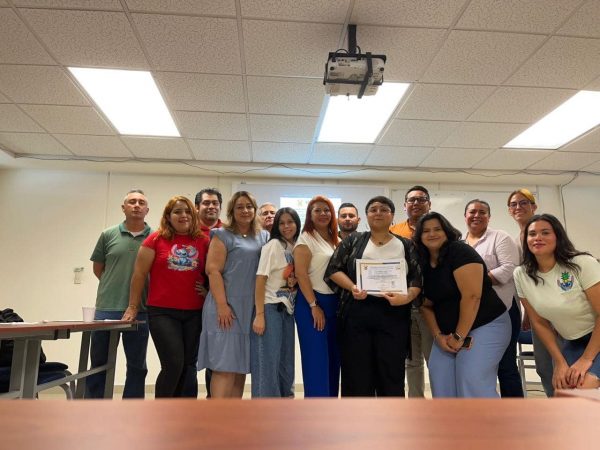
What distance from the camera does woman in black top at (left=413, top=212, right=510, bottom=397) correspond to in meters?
2.05

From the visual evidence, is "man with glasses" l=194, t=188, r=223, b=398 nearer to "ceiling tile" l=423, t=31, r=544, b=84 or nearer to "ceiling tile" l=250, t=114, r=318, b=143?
"ceiling tile" l=250, t=114, r=318, b=143

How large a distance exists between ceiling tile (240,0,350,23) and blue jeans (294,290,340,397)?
4.93ft

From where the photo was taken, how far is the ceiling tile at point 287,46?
95.0 inches

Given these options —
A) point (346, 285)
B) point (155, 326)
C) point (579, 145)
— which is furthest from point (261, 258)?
point (579, 145)

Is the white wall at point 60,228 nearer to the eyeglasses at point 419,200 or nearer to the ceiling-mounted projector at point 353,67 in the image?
the eyeglasses at point 419,200

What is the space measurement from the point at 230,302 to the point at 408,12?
6.06ft

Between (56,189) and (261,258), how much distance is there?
375 cm

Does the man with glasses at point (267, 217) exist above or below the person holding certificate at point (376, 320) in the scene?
above

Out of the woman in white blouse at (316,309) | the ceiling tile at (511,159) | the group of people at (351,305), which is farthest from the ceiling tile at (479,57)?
the ceiling tile at (511,159)

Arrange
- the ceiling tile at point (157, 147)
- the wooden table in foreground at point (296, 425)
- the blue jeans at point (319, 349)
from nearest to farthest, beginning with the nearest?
1. the wooden table in foreground at point (296, 425)
2. the blue jeans at point (319, 349)
3. the ceiling tile at point (157, 147)

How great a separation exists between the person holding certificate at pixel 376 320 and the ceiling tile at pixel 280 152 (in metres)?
2.25

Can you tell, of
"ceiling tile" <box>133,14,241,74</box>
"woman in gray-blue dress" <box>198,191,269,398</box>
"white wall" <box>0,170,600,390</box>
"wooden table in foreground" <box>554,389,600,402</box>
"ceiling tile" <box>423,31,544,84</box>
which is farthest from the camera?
"white wall" <box>0,170,600,390</box>

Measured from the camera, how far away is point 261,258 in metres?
2.33

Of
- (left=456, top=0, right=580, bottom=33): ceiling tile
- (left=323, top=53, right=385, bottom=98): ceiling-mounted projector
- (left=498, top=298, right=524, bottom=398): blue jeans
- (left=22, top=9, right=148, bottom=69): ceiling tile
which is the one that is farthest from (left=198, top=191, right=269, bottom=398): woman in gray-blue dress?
(left=456, top=0, right=580, bottom=33): ceiling tile
